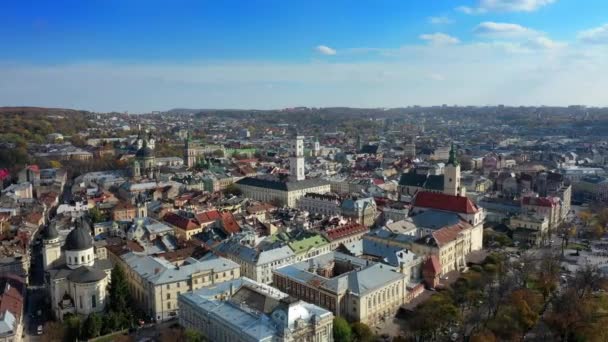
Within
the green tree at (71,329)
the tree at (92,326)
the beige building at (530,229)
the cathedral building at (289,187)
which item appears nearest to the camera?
the tree at (92,326)

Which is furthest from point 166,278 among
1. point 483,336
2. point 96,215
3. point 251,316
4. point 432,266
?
point 96,215

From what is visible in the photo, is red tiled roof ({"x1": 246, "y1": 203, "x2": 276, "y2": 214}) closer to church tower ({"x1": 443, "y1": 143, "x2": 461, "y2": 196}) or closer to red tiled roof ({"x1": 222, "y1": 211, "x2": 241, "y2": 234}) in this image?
red tiled roof ({"x1": 222, "y1": 211, "x2": 241, "y2": 234})

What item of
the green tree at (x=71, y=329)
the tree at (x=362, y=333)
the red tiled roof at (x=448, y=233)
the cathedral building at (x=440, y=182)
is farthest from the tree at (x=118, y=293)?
the cathedral building at (x=440, y=182)

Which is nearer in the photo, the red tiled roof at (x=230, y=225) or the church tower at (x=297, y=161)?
the red tiled roof at (x=230, y=225)

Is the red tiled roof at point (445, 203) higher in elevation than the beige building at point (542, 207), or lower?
higher

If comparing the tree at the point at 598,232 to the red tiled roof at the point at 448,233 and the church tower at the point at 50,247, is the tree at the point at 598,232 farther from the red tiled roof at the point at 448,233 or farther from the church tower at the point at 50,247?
the church tower at the point at 50,247

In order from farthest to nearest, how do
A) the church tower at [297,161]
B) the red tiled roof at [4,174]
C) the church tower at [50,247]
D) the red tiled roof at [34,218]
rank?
1. the red tiled roof at [4,174]
2. the church tower at [297,161]
3. the red tiled roof at [34,218]
4. the church tower at [50,247]
